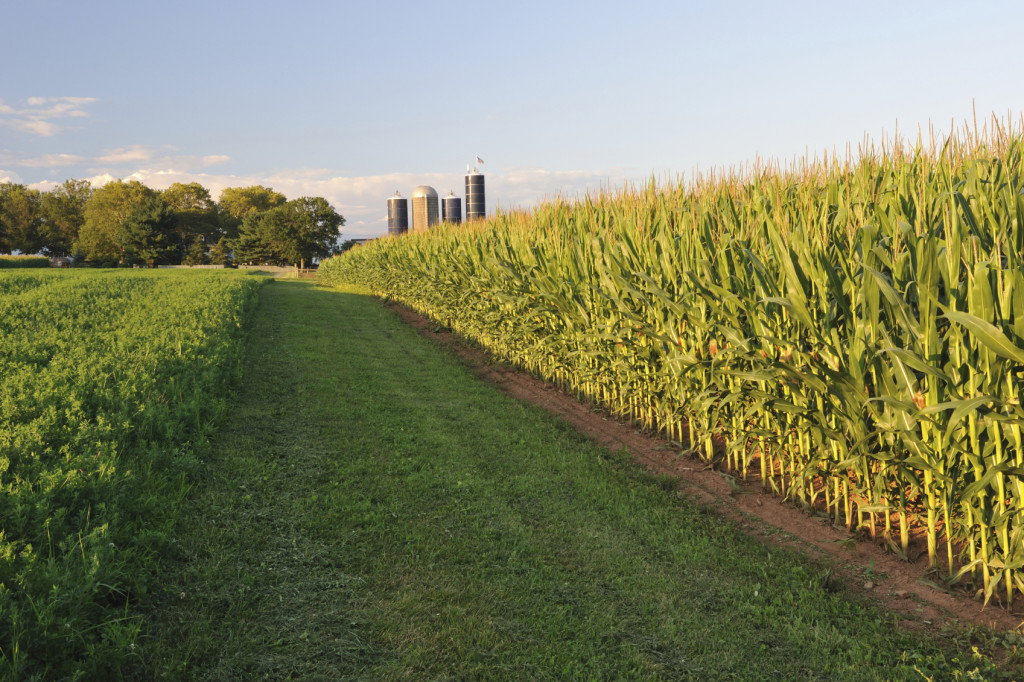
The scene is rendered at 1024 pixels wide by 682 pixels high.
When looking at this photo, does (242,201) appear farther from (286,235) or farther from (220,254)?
(286,235)

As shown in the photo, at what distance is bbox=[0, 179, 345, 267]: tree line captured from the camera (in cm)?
6100

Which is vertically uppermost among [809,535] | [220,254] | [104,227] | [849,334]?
[104,227]

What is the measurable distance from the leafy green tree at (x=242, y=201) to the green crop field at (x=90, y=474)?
81.4 meters

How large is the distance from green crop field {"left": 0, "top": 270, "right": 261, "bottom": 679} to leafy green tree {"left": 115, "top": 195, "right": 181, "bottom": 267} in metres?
60.2

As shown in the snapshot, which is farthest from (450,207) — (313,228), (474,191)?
(313,228)

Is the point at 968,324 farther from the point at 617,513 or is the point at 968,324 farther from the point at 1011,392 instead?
the point at 617,513

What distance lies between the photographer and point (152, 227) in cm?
6022

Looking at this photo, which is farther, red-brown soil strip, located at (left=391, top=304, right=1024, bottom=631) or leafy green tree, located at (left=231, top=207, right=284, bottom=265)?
leafy green tree, located at (left=231, top=207, right=284, bottom=265)

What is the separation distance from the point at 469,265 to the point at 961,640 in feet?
32.3

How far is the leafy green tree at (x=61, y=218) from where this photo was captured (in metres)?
71.0

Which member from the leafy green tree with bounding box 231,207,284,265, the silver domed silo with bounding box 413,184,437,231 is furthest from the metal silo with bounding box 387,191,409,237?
the leafy green tree with bounding box 231,207,284,265

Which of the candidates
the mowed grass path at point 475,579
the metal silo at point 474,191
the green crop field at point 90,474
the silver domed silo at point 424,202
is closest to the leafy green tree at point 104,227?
the silver domed silo at point 424,202

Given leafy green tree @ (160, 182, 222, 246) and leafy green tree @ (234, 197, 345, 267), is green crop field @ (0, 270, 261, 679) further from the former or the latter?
leafy green tree @ (160, 182, 222, 246)

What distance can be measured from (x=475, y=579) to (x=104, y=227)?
75.4 metres
